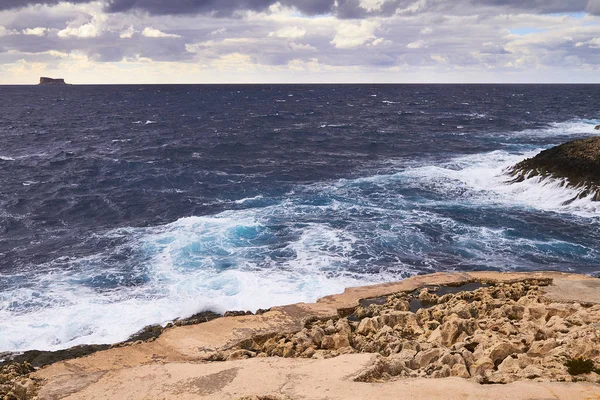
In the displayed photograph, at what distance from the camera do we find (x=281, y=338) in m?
17.6

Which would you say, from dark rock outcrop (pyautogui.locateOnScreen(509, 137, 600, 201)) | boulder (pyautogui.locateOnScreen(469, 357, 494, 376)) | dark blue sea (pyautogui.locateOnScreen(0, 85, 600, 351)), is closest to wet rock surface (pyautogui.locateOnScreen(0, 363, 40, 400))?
dark blue sea (pyautogui.locateOnScreen(0, 85, 600, 351))

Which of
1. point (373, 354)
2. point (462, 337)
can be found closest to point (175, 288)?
point (373, 354)

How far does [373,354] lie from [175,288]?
13.3m

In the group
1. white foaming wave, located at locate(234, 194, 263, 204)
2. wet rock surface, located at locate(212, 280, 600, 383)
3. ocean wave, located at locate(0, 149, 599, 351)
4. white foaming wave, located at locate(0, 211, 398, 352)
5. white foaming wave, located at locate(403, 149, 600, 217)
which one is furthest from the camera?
white foaming wave, located at locate(234, 194, 263, 204)

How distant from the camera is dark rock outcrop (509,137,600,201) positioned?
125 ft

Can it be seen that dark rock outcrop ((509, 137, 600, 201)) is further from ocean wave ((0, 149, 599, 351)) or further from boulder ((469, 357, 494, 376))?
boulder ((469, 357, 494, 376))

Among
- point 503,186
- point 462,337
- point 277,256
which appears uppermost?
point 503,186

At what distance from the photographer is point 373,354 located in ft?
46.5

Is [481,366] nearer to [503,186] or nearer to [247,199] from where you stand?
[247,199]

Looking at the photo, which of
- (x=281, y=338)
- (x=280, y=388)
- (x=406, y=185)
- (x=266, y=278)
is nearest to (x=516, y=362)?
(x=280, y=388)

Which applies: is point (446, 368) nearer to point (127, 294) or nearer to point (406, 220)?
point (127, 294)

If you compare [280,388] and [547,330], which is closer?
[280,388]

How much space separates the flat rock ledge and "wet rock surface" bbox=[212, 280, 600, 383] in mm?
38

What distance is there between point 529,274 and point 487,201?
16898mm
